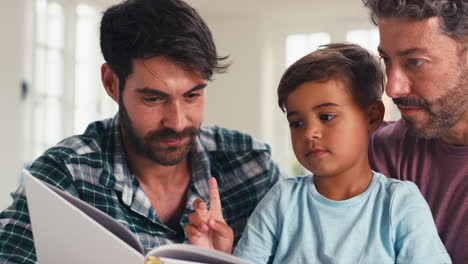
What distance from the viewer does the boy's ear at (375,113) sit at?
159 cm

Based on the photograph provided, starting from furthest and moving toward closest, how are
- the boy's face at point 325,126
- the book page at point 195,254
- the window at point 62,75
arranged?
the window at point 62,75 → the boy's face at point 325,126 → the book page at point 195,254

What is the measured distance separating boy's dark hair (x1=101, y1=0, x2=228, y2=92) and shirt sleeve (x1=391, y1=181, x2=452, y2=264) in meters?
0.75

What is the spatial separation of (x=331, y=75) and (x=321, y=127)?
0.13m

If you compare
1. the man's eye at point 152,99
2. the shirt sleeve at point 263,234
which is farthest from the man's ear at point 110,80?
the shirt sleeve at point 263,234

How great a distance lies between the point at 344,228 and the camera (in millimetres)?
1490

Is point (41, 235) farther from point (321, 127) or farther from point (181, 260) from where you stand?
point (321, 127)

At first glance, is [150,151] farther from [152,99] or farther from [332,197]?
[332,197]

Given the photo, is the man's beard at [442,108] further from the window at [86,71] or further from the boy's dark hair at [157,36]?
the window at [86,71]

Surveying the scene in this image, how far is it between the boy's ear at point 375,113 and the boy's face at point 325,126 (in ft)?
0.24

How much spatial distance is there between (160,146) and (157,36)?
0.34 m

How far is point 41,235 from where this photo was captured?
4.16 ft

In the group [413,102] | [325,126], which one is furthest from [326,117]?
[413,102]

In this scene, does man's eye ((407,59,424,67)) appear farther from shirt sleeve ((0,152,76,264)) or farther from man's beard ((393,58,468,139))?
shirt sleeve ((0,152,76,264))

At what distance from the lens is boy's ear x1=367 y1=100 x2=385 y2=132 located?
1591mm
